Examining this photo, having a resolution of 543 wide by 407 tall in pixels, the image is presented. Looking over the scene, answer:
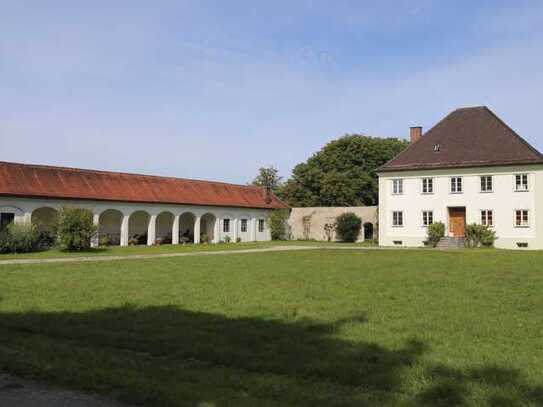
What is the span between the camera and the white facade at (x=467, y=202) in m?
29.4

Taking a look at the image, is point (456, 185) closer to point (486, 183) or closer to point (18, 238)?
point (486, 183)

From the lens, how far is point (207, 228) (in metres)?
39.7

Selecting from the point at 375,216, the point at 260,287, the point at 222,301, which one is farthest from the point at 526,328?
the point at 375,216

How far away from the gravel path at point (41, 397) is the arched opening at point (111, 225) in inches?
1146

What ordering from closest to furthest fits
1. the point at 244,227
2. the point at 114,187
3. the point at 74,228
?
the point at 74,228 → the point at 114,187 → the point at 244,227

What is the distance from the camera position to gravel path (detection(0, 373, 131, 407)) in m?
4.05

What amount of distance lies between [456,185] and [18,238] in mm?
24287

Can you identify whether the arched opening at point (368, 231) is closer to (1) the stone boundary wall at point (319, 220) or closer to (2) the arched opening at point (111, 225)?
(1) the stone boundary wall at point (319, 220)

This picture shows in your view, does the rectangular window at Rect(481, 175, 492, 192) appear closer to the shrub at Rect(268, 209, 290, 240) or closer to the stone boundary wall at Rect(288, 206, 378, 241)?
the stone boundary wall at Rect(288, 206, 378, 241)

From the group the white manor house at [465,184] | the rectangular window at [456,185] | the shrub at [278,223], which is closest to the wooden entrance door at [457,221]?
the white manor house at [465,184]

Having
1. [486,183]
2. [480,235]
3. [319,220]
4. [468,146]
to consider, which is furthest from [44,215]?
[486,183]

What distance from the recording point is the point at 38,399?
4.17m

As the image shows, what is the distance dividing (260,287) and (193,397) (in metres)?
7.09

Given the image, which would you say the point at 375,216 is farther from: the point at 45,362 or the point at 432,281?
the point at 45,362
